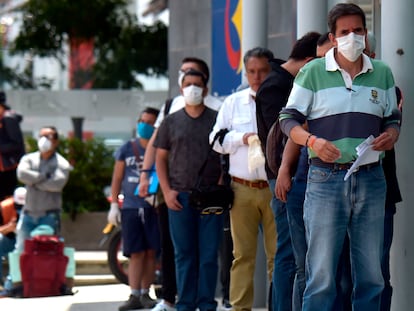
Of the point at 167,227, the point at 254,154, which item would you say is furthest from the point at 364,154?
the point at 167,227

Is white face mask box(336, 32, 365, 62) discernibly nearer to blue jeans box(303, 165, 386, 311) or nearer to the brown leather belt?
blue jeans box(303, 165, 386, 311)

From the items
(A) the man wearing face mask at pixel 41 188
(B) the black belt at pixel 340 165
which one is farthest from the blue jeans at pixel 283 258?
(A) the man wearing face mask at pixel 41 188

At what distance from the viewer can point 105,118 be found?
834 inches

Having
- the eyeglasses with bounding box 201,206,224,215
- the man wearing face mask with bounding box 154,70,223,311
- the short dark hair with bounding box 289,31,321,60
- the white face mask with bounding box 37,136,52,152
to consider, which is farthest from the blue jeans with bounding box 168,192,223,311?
the white face mask with bounding box 37,136,52,152

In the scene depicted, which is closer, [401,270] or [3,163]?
[401,270]

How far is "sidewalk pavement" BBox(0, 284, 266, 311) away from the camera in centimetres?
1037

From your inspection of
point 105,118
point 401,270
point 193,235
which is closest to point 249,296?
point 193,235

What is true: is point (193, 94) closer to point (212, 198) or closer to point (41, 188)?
point (212, 198)

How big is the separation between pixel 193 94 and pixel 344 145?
2.88 m

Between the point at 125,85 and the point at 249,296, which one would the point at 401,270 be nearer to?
the point at 249,296

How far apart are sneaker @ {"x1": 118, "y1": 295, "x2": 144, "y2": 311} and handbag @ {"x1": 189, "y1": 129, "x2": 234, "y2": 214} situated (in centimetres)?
196

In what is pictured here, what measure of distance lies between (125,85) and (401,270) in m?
15.2

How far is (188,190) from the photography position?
8680 millimetres

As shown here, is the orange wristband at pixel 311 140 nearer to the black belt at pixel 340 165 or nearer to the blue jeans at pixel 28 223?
the black belt at pixel 340 165
